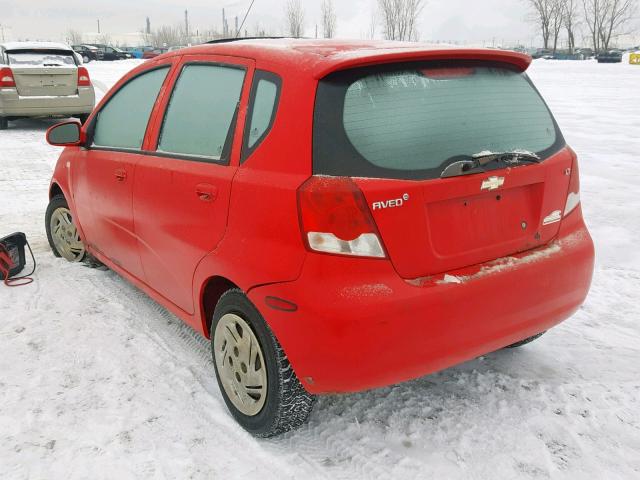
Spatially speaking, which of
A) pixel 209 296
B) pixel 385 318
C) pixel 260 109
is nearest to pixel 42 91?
pixel 209 296

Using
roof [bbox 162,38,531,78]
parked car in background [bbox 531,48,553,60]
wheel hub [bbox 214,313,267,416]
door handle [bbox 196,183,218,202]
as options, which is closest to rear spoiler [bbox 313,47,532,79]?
roof [bbox 162,38,531,78]

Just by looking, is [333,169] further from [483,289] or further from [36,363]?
[36,363]

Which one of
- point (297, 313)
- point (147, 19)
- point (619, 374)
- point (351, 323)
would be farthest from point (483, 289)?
point (147, 19)

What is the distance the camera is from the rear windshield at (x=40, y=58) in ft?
38.5

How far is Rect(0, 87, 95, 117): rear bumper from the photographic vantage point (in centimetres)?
1150

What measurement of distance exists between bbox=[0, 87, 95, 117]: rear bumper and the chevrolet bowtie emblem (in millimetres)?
11376

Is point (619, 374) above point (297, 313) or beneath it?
beneath

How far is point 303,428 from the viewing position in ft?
8.95

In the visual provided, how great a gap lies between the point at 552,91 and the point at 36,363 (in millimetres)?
19743

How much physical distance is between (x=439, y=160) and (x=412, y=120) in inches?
7.6

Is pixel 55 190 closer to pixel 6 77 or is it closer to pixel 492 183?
pixel 492 183

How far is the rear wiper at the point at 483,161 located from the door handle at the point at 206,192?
3.27ft

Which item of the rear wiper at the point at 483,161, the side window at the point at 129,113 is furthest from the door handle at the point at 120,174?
the rear wiper at the point at 483,161

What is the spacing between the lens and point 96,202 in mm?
3947
